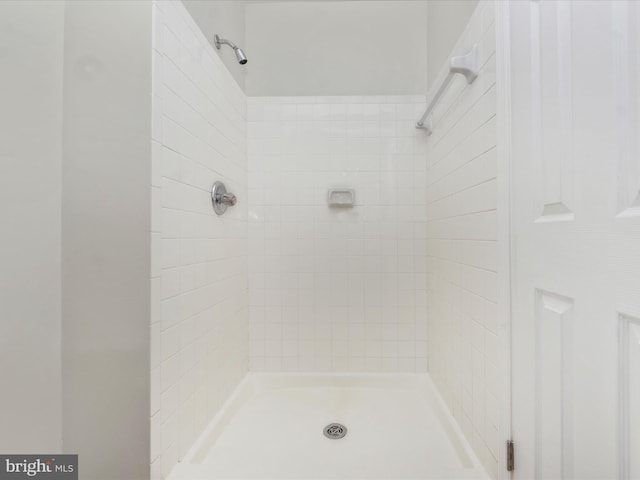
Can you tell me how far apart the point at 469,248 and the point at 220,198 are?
1048 millimetres

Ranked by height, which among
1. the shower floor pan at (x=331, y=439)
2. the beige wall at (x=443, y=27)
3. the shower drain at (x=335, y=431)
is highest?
the beige wall at (x=443, y=27)

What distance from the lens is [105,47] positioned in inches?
33.6

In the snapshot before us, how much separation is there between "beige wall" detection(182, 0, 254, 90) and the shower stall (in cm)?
2

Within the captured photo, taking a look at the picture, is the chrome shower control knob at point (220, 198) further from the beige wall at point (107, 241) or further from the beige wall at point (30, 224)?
the beige wall at point (30, 224)

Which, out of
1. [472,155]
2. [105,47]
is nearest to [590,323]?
[472,155]

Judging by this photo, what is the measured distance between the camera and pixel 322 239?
1.67 meters

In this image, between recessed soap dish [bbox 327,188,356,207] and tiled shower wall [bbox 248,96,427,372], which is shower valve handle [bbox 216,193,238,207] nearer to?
tiled shower wall [bbox 248,96,427,372]

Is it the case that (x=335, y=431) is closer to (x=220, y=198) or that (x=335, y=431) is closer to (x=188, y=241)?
(x=188, y=241)

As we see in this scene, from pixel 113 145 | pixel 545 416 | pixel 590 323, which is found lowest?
pixel 545 416

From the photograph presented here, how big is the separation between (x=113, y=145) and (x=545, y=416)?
138cm

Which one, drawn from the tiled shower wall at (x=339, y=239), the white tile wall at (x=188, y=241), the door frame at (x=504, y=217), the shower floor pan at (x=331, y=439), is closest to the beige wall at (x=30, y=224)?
the white tile wall at (x=188, y=241)

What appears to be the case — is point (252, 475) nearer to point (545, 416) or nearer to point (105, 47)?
point (545, 416)

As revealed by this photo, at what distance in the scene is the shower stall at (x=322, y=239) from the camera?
609 mm

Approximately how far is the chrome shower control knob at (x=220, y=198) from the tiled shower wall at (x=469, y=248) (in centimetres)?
101
